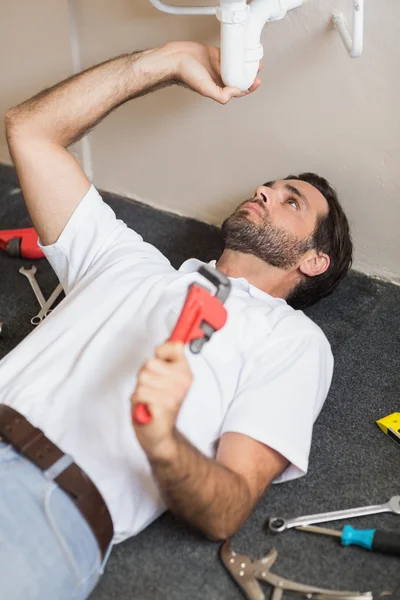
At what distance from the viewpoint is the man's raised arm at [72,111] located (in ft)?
4.97

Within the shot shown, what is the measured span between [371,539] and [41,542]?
1.87 feet

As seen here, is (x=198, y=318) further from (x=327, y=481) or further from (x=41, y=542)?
(x=327, y=481)

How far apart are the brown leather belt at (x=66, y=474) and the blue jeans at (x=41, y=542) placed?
0.04 ft

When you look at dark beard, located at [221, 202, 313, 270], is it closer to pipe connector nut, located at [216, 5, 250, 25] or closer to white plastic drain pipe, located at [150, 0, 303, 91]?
white plastic drain pipe, located at [150, 0, 303, 91]

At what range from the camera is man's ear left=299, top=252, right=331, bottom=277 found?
66.0 inches

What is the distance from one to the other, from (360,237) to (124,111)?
78 cm

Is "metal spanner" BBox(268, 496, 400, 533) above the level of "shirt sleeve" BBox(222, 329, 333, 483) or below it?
below

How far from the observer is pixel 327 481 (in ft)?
4.76

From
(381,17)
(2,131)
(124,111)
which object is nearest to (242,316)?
(381,17)

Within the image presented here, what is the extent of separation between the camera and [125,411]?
1258mm

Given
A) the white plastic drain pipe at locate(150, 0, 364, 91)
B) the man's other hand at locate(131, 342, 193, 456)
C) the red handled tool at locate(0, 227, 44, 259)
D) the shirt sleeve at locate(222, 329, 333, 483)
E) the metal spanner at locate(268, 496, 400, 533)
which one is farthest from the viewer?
the red handled tool at locate(0, 227, 44, 259)

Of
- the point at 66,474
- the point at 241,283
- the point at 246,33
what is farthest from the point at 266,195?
the point at 66,474

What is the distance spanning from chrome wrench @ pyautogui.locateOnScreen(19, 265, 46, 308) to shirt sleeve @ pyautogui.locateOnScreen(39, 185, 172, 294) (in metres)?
0.38

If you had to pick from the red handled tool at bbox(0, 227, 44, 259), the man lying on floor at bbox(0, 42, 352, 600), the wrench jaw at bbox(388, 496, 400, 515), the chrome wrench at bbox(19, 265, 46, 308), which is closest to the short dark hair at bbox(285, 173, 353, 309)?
the man lying on floor at bbox(0, 42, 352, 600)
